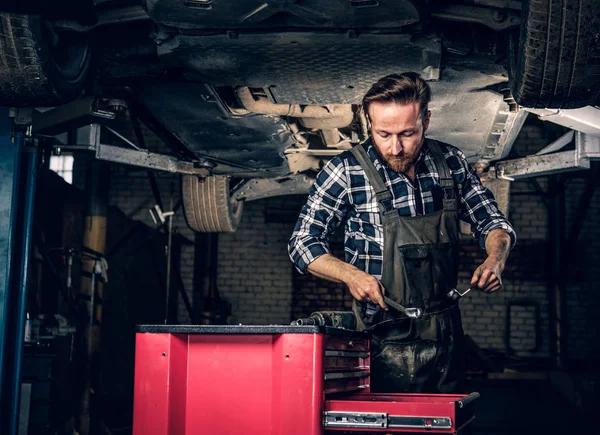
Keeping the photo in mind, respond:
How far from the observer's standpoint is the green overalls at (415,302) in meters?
2.33

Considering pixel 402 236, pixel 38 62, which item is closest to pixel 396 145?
pixel 402 236

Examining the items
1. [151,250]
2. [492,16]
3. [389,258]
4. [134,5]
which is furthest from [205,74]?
[151,250]

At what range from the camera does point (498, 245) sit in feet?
7.90

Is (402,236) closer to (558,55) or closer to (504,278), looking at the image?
(558,55)

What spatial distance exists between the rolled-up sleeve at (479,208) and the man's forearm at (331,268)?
0.56 m

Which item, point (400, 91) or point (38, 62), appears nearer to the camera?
point (400, 91)

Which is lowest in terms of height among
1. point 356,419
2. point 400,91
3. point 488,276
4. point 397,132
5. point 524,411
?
point 524,411

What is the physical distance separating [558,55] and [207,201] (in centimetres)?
356

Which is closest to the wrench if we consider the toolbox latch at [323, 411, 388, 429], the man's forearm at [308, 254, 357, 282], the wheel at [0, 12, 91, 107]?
the man's forearm at [308, 254, 357, 282]

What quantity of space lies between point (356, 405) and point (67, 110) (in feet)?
9.29

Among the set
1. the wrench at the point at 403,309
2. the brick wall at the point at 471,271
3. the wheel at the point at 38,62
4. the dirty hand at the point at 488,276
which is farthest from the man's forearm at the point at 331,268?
the brick wall at the point at 471,271

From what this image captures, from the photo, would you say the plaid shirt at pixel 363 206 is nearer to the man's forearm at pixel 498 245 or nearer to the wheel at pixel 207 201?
the man's forearm at pixel 498 245

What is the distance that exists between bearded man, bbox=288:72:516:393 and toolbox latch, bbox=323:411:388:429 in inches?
20.6

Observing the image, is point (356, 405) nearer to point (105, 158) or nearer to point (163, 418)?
point (163, 418)
